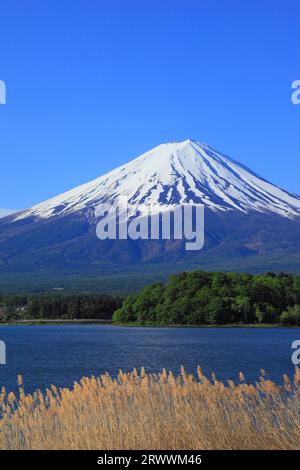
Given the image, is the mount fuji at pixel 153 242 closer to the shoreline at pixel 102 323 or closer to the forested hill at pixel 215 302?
the shoreline at pixel 102 323

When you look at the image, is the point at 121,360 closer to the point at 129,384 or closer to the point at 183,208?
the point at 129,384

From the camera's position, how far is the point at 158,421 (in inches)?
390

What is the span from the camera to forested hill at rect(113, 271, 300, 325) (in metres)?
72.2

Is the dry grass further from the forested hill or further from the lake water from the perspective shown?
the forested hill

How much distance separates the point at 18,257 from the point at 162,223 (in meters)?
30.5

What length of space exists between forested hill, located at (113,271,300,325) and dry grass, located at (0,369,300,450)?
61.0m

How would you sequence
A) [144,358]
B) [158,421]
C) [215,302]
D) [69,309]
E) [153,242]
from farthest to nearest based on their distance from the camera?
[153,242], [69,309], [215,302], [144,358], [158,421]

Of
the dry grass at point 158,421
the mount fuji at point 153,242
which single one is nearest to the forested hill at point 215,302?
the dry grass at point 158,421

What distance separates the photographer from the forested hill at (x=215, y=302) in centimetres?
7219

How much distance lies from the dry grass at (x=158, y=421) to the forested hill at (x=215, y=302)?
200 ft

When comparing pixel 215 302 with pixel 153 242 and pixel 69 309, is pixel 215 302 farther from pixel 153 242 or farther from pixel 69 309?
pixel 153 242

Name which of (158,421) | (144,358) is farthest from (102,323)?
(158,421)

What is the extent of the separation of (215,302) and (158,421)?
62.7 m
